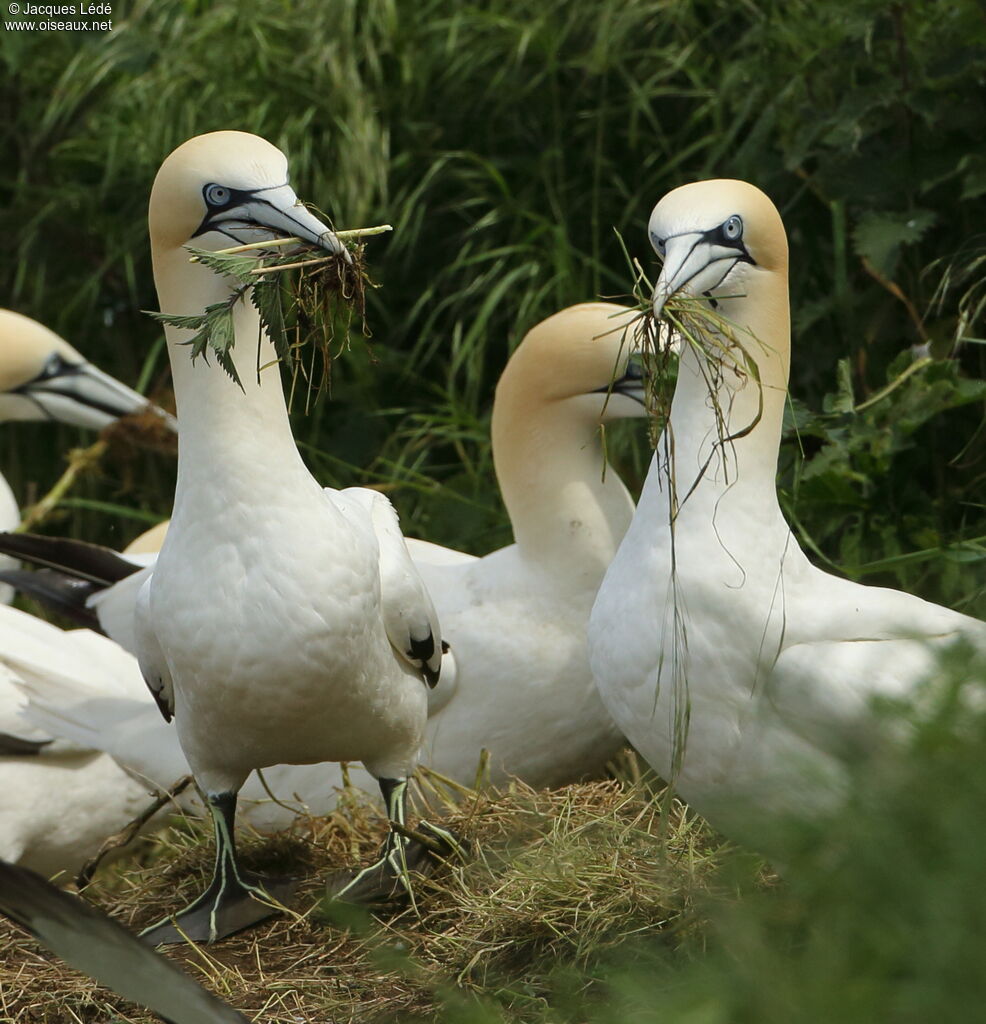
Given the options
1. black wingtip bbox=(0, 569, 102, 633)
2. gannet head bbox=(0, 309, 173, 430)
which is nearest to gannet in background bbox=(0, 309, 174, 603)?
gannet head bbox=(0, 309, 173, 430)

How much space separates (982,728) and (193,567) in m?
1.70

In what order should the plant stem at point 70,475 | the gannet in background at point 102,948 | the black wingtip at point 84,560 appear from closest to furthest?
the gannet in background at point 102,948
the black wingtip at point 84,560
the plant stem at point 70,475

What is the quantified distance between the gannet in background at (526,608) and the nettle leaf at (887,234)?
2.17 feet

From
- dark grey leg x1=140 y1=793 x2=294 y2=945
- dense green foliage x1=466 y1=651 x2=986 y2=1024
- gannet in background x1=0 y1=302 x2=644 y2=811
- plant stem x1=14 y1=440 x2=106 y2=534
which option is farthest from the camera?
plant stem x1=14 y1=440 x2=106 y2=534

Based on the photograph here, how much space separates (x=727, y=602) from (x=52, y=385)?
10.7 ft

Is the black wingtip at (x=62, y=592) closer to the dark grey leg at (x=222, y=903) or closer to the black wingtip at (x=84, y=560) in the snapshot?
the black wingtip at (x=84, y=560)

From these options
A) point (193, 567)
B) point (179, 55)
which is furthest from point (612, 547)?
point (179, 55)

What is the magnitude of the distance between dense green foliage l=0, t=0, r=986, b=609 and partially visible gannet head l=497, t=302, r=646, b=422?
0.48m

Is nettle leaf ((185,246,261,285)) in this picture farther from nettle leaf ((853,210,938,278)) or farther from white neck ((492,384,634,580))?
nettle leaf ((853,210,938,278))

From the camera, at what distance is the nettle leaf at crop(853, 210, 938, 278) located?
3.90 metres

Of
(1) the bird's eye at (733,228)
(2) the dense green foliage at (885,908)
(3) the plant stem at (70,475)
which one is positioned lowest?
(3) the plant stem at (70,475)

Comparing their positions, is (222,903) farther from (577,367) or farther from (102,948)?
(577,367)

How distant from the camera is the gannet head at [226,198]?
2.70m

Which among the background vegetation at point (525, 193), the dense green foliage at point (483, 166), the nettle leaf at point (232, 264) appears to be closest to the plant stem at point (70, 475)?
the background vegetation at point (525, 193)
